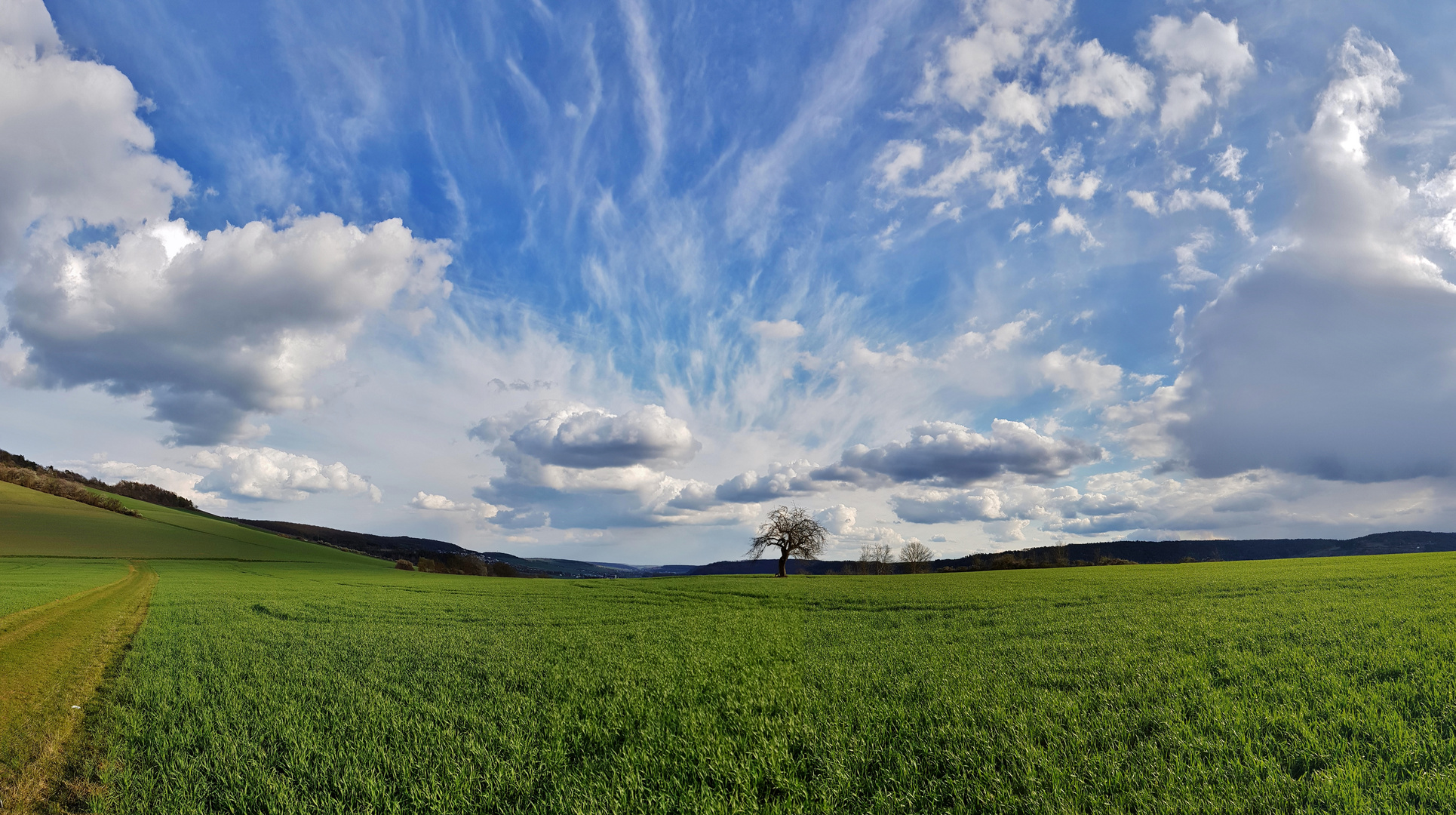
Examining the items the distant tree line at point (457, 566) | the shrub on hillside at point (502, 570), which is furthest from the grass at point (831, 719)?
the distant tree line at point (457, 566)

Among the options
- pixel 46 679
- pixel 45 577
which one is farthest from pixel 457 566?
pixel 46 679

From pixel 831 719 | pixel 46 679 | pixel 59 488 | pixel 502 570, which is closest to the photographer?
pixel 831 719

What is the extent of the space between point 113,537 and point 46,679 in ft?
366

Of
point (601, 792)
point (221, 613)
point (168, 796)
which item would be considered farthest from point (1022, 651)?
point (221, 613)

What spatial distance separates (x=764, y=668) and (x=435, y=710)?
667 cm

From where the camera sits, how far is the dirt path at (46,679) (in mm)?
8344

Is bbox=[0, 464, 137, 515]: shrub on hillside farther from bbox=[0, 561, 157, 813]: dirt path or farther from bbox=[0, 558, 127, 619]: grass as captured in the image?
bbox=[0, 561, 157, 813]: dirt path

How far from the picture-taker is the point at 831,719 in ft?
28.1

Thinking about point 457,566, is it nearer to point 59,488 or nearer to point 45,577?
point 59,488

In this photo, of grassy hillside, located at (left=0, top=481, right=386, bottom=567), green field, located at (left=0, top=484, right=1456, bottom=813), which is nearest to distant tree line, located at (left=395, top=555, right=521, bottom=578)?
grassy hillside, located at (left=0, top=481, right=386, bottom=567)

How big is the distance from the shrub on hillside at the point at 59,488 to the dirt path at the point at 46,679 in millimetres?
129712

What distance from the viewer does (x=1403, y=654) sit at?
971 centimetres

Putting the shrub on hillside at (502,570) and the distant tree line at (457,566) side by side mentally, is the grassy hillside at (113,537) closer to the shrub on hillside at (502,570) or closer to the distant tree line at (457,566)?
the distant tree line at (457,566)

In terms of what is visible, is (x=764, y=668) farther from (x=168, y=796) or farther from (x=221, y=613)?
(x=221, y=613)
